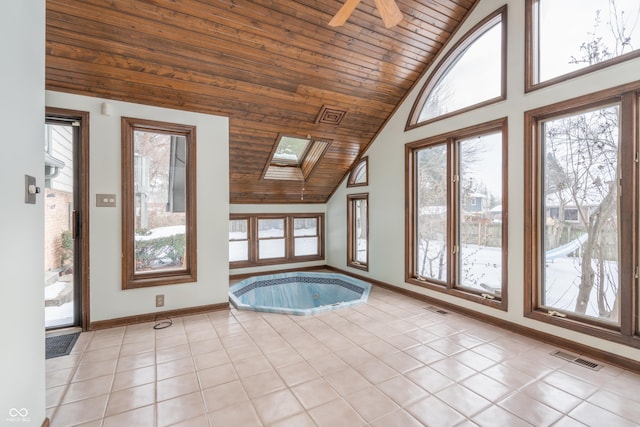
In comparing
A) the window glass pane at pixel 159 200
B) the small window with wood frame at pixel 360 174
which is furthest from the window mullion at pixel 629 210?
the window glass pane at pixel 159 200

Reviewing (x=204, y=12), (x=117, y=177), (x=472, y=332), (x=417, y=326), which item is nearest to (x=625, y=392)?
(x=472, y=332)

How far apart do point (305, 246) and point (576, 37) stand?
516cm

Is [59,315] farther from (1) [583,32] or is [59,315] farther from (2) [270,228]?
(1) [583,32]

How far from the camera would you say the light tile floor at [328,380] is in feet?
6.36

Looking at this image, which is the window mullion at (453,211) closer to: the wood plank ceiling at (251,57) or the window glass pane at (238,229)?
the wood plank ceiling at (251,57)

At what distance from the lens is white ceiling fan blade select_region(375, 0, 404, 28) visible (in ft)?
8.09

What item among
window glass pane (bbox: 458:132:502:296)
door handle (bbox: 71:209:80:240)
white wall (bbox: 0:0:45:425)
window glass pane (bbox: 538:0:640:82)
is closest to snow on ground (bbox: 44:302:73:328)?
door handle (bbox: 71:209:80:240)

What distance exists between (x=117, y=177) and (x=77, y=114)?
0.74 metres

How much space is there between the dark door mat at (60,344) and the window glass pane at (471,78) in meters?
4.94

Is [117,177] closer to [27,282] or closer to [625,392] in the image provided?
[27,282]

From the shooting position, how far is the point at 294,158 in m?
5.57

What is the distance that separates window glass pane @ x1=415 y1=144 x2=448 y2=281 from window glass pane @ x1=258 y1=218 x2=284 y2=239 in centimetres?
282

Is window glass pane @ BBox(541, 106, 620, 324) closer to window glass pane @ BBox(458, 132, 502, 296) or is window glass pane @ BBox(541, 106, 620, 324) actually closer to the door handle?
window glass pane @ BBox(458, 132, 502, 296)

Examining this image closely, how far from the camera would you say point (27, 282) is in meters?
1.52
